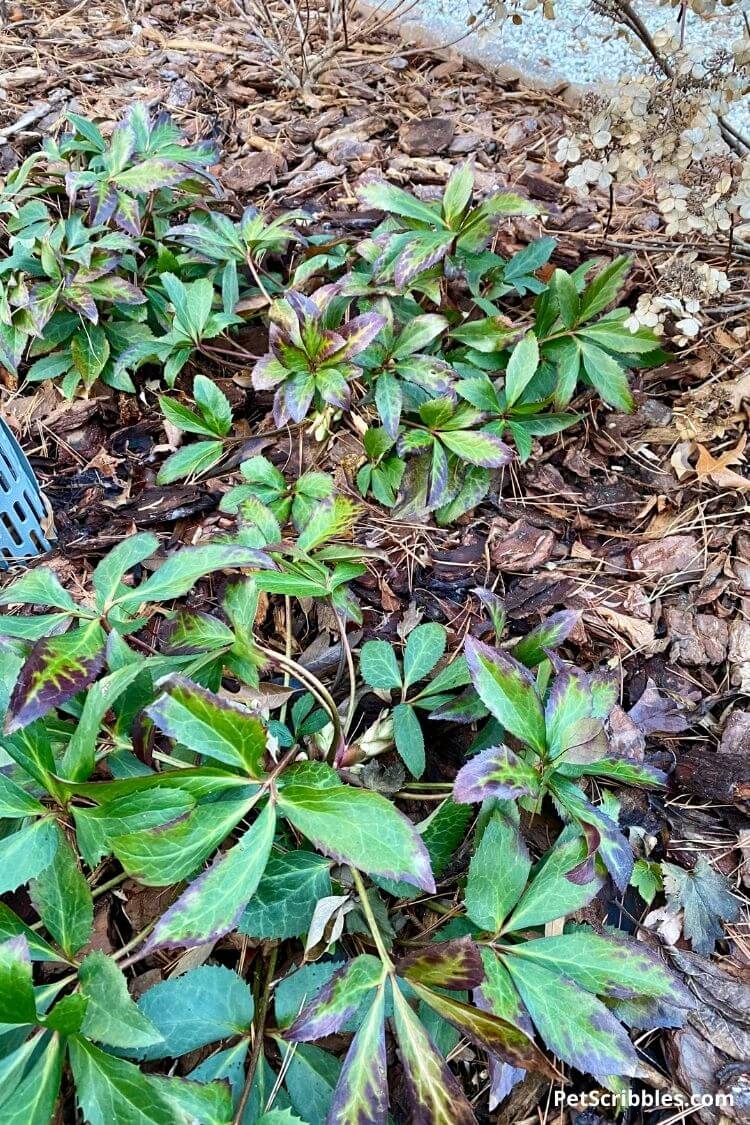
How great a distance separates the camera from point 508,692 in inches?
36.9

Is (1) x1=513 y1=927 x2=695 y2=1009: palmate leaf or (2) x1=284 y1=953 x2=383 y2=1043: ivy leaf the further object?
(1) x1=513 y1=927 x2=695 y2=1009: palmate leaf

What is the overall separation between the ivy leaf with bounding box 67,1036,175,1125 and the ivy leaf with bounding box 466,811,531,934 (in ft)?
1.25

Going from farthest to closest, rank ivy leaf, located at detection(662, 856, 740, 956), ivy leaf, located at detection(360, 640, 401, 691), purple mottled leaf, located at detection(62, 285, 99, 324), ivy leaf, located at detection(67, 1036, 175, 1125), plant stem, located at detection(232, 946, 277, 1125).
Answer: purple mottled leaf, located at detection(62, 285, 99, 324) < ivy leaf, located at detection(360, 640, 401, 691) < ivy leaf, located at detection(662, 856, 740, 956) < plant stem, located at detection(232, 946, 277, 1125) < ivy leaf, located at detection(67, 1036, 175, 1125)

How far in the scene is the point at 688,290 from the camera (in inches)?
54.6

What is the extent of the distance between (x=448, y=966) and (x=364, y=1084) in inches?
5.3

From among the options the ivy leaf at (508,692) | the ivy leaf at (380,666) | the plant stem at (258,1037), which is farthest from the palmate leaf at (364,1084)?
the ivy leaf at (380,666)

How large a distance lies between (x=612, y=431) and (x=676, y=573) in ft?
1.26

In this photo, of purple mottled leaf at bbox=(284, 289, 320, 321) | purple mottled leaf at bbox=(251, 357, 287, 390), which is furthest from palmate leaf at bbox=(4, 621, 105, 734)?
purple mottled leaf at bbox=(284, 289, 320, 321)

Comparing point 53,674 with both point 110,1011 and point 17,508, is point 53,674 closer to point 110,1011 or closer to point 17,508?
point 110,1011

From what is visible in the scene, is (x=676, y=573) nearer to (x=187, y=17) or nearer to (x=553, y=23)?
(x=553, y=23)

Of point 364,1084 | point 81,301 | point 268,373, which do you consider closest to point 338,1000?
point 364,1084

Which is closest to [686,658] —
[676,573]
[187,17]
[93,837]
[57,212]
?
[676,573]

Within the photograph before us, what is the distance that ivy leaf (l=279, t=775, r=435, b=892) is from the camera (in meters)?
0.76

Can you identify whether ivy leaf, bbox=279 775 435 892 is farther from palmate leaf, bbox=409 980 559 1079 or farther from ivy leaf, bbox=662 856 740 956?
ivy leaf, bbox=662 856 740 956
